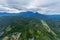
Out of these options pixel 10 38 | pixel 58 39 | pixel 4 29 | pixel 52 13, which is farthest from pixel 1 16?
pixel 58 39

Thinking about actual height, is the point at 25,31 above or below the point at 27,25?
below

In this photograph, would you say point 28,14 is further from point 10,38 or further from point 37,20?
point 10,38

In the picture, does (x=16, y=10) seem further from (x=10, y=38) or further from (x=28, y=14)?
(x=10, y=38)

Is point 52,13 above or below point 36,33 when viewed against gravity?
above

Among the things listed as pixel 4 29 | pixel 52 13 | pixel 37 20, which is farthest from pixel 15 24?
pixel 52 13

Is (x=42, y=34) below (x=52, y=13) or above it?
below

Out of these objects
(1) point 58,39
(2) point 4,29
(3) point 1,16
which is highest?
(3) point 1,16
